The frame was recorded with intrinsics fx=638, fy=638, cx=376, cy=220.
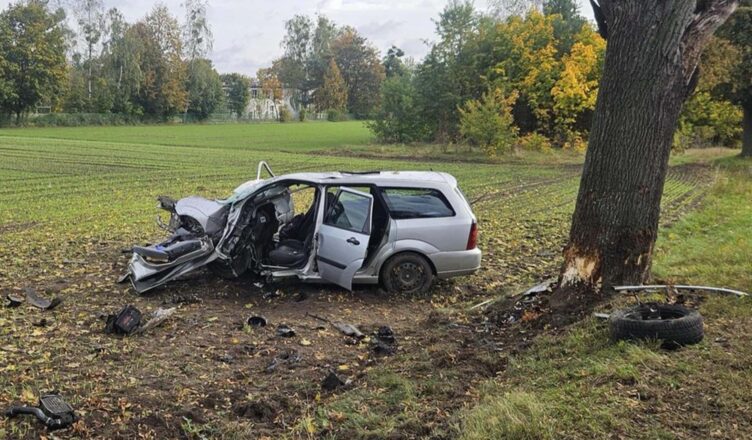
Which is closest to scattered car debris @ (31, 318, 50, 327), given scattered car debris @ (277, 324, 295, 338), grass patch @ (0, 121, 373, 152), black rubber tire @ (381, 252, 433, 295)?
scattered car debris @ (277, 324, 295, 338)

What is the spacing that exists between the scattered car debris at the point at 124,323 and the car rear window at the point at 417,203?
3514mm

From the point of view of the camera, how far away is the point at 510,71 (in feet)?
134

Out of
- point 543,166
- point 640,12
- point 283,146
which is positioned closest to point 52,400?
point 640,12

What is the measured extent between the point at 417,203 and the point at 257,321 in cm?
280

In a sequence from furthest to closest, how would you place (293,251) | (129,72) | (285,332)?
1. (129,72)
2. (293,251)
3. (285,332)

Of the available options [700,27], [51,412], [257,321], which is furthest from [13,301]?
[700,27]

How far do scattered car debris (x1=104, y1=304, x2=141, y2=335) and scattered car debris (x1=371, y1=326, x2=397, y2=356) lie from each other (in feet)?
8.18

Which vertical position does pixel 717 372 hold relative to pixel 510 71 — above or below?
below

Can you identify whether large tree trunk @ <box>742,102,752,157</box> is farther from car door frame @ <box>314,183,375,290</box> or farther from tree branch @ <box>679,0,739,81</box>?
car door frame @ <box>314,183,375,290</box>

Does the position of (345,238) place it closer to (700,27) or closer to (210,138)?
(700,27)

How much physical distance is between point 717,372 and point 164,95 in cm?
8898

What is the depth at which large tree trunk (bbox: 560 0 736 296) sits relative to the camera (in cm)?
604

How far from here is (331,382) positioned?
5281 mm

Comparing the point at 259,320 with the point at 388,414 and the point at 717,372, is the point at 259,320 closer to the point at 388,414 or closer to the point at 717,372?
the point at 388,414
